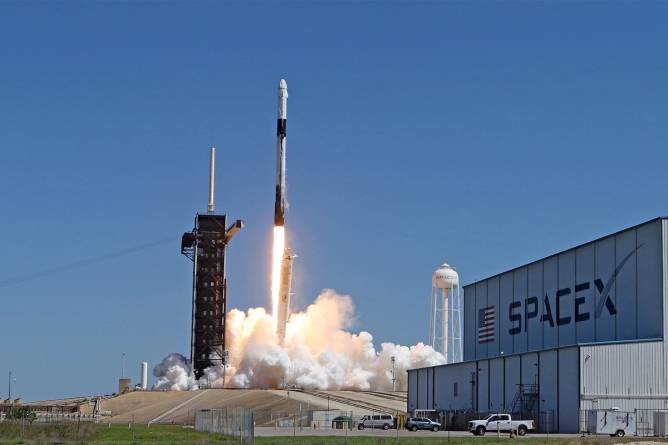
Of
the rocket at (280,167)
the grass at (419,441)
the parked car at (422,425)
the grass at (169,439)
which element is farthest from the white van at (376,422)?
the rocket at (280,167)

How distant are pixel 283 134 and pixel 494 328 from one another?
3299cm

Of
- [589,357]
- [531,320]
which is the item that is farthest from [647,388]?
[531,320]

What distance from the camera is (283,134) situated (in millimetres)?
127938

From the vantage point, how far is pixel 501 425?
78625mm

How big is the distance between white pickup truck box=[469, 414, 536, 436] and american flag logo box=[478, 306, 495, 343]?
3127cm

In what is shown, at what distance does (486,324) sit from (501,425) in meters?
34.4

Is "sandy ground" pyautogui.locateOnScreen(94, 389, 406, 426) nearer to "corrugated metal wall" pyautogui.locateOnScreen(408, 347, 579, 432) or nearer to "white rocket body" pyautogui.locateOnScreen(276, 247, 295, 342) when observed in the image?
"corrugated metal wall" pyautogui.locateOnScreen(408, 347, 579, 432)

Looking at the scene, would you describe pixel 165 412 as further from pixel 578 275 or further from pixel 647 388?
pixel 647 388

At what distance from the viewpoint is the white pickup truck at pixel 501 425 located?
3086 inches

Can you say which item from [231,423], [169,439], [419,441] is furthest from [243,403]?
[419,441]

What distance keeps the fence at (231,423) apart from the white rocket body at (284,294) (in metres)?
46.4

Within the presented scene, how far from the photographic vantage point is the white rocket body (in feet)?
434

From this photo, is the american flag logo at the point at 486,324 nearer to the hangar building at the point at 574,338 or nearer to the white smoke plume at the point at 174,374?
the hangar building at the point at 574,338

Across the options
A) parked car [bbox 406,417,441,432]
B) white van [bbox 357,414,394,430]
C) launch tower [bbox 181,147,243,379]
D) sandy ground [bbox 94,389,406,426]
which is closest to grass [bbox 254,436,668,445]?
parked car [bbox 406,417,441,432]
